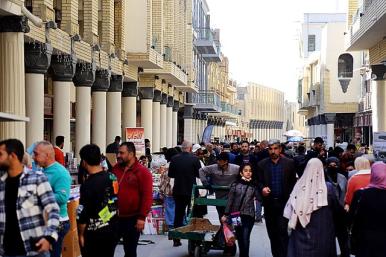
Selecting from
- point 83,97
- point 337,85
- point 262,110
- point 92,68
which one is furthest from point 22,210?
point 262,110

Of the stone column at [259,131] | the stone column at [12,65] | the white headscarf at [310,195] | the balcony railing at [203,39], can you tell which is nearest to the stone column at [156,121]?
the balcony railing at [203,39]

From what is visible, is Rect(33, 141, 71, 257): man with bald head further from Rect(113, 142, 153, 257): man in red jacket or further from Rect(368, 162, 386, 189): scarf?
Rect(368, 162, 386, 189): scarf

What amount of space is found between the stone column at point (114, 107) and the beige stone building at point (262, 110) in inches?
3694

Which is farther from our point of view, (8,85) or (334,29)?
(334,29)

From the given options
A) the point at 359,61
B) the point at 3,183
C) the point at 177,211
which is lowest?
the point at 177,211

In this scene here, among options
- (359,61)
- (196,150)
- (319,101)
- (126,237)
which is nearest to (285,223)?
(126,237)

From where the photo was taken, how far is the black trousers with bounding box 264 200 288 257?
11.3m

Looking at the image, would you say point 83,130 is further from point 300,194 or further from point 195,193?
point 300,194

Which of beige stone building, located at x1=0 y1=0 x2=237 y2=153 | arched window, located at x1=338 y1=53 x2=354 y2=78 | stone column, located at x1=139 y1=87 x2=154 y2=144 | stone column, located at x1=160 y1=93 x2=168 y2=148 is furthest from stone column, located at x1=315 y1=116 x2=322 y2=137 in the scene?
stone column, located at x1=139 y1=87 x2=154 y2=144

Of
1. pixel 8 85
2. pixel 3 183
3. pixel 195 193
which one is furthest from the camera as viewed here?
pixel 8 85

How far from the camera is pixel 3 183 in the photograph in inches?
261

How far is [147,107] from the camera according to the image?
127 feet

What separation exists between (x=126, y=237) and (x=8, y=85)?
771cm

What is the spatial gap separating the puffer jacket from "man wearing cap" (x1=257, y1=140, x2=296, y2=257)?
0.28 meters
